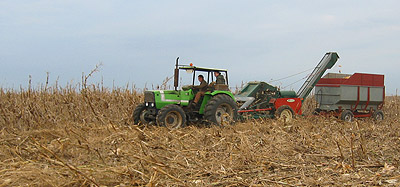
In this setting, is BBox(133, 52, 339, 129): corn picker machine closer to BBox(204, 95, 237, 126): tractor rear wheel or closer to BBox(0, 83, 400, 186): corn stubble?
BBox(204, 95, 237, 126): tractor rear wheel

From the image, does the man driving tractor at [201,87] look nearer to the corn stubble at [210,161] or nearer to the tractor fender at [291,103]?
the corn stubble at [210,161]

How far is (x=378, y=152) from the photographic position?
5586mm

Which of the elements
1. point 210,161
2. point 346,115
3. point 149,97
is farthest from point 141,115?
point 346,115

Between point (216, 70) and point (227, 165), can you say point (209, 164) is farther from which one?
point (216, 70)

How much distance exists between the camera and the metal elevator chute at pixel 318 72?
12.5 m

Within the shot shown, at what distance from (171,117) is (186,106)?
88cm

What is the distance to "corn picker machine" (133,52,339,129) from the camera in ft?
30.1

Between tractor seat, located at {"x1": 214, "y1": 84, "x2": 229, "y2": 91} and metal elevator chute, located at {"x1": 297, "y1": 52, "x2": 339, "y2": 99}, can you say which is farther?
metal elevator chute, located at {"x1": 297, "y1": 52, "x2": 339, "y2": 99}

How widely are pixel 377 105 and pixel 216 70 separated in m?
6.71

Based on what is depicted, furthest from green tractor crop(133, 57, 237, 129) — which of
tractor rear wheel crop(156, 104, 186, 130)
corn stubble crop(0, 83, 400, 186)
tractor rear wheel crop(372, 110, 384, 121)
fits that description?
tractor rear wheel crop(372, 110, 384, 121)

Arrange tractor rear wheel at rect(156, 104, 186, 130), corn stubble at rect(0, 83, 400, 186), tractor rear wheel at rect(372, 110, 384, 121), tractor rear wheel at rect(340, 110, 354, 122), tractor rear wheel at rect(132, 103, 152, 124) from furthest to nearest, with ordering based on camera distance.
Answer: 1. tractor rear wheel at rect(372, 110, 384, 121)
2. tractor rear wheel at rect(340, 110, 354, 122)
3. tractor rear wheel at rect(132, 103, 152, 124)
4. tractor rear wheel at rect(156, 104, 186, 130)
5. corn stubble at rect(0, 83, 400, 186)

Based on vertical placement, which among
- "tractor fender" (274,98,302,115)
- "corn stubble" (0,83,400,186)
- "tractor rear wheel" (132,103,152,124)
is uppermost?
"tractor fender" (274,98,302,115)

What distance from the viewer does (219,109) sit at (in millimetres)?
9742

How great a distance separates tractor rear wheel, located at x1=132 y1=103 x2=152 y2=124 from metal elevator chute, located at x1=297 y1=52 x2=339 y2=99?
5.33 meters
